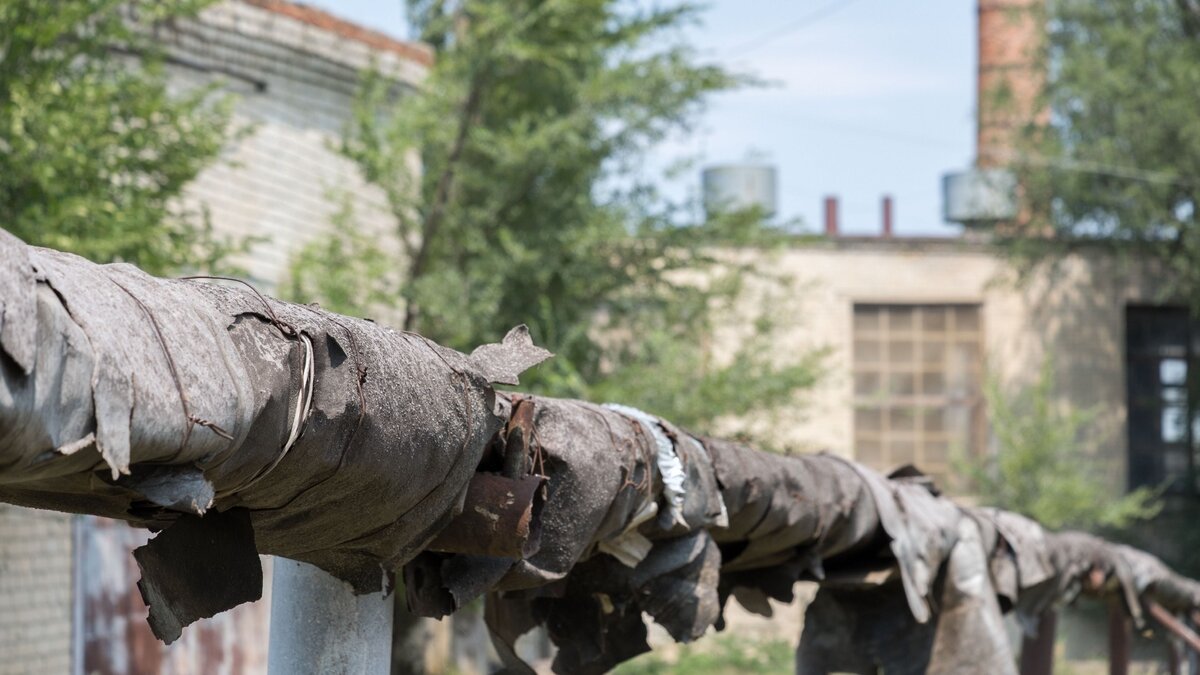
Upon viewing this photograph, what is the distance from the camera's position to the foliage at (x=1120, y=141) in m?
18.4

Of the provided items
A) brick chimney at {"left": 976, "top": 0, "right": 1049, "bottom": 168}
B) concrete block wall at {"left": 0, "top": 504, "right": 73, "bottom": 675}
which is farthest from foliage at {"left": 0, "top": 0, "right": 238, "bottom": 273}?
brick chimney at {"left": 976, "top": 0, "right": 1049, "bottom": 168}

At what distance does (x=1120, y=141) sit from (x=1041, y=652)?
10.7m

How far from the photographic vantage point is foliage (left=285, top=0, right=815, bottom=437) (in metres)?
11.7

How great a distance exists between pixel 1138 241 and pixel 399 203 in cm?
1086

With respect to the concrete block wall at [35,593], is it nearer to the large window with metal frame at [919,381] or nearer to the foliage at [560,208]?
the foliage at [560,208]

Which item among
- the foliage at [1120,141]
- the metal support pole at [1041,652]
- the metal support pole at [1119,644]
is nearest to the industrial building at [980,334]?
the foliage at [1120,141]

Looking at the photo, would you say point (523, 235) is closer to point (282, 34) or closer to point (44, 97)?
point (282, 34)

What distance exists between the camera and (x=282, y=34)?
1116 centimetres

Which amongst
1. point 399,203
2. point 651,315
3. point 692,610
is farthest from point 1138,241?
point 692,610

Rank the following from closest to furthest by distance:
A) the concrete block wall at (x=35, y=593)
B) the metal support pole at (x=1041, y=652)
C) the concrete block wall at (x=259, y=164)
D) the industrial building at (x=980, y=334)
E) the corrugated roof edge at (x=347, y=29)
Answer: the concrete block wall at (x=35, y=593), the concrete block wall at (x=259, y=164), the metal support pole at (x=1041, y=652), the corrugated roof edge at (x=347, y=29), the industrial building at (x=980, y=334)

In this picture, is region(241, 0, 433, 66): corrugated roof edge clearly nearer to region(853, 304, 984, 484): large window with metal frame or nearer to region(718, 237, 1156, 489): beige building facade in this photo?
region(718, 237, 1156, 489): beige building facade

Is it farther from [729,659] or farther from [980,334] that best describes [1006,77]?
[729,659]

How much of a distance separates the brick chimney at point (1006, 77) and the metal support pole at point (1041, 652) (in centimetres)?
1130

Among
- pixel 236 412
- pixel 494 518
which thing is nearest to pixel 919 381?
pixel 494 518
